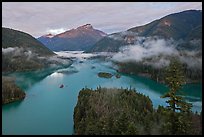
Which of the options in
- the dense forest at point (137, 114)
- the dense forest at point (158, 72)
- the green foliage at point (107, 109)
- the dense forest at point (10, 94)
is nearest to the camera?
the dense forest at point (137, 114)

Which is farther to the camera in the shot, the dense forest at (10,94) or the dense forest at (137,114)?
the dense forest at (10,94)

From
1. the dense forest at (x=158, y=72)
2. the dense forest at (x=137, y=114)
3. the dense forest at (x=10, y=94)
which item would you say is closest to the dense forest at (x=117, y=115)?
the dense forest at (x=137, y=114)

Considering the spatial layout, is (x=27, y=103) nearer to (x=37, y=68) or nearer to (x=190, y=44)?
(x=37, y=68)

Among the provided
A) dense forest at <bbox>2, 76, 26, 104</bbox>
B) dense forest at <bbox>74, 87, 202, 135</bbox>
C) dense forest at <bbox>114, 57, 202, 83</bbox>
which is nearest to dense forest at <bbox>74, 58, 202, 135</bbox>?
dense forest at <bbox>74, 87, 202, 135</bbox>

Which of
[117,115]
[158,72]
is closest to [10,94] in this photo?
[117,115]

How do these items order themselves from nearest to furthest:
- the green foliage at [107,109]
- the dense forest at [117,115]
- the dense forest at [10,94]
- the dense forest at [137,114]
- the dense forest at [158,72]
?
the dense forest at [137,114]
the dense forest at [117,115]
the green foliage at [107,109]
the dense forest at [10,94]
the dense forest at [158,72]

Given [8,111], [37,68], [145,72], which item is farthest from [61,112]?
[37,68]

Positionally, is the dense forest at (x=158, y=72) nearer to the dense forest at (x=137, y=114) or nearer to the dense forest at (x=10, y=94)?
the dense forest at (x=137, y=114)

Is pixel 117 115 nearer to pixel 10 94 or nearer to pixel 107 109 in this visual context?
pixel 107 109
